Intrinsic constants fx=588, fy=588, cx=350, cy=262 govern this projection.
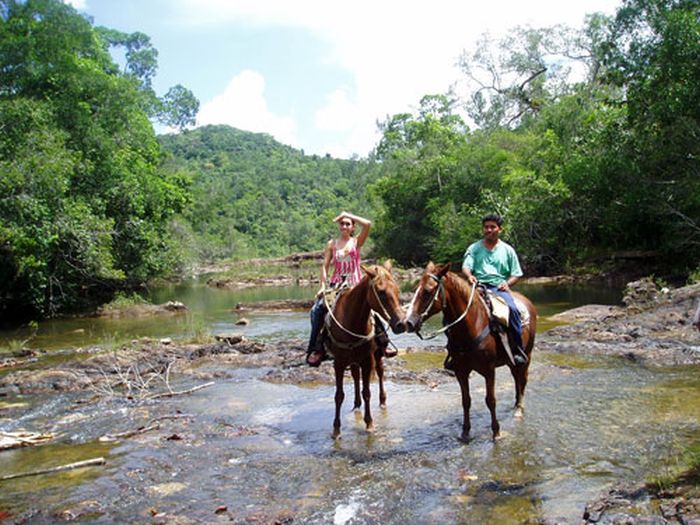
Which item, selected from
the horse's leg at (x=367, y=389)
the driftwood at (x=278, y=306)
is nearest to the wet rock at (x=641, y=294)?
the horse's leg at (x=367, y=389)

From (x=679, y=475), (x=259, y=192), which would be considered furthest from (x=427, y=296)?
(x=259, y=192)

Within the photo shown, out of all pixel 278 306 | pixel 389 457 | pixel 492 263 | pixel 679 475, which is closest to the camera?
pixel 679 475

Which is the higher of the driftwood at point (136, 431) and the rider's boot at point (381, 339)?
the rider's boot at point (381, 339)

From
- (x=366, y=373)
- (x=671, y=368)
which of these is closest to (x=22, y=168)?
(x=366, y=373)

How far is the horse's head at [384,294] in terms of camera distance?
653 cm

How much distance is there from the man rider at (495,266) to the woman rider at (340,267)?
1.58 m

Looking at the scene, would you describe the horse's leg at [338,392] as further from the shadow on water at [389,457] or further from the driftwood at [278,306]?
the driftwood at [278,306]

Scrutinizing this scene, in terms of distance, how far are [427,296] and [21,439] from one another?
5.83 m

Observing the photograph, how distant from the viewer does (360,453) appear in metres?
7.07

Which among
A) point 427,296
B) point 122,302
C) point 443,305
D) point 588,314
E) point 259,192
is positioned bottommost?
point 588,314

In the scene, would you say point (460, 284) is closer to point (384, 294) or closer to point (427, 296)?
point (427, 296)

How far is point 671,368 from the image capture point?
10453 millimetres

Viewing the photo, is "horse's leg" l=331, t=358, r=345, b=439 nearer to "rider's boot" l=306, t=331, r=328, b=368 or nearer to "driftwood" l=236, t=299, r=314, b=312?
"rider's boot" l=306, t=331, r=328, b=368

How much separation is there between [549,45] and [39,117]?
3973 centimetres
